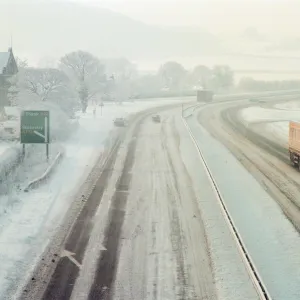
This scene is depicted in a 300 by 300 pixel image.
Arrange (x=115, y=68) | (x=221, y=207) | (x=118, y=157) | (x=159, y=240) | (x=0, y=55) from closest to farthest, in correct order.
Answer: (x=159, y=240) → (x=221, y=207) → (x=118, y=157) → (x=0, y=55) → (x=115, y=68)

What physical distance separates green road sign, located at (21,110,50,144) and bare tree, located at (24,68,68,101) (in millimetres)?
37047

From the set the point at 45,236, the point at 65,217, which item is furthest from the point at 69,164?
the point at 45,236

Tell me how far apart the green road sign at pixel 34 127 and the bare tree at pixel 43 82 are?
37.0 meters

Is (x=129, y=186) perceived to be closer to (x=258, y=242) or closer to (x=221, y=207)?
(x=221, y=207)

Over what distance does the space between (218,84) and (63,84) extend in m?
116

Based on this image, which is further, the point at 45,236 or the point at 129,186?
the point at 129,186

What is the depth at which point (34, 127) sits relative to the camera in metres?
28.9

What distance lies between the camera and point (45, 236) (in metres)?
16.5

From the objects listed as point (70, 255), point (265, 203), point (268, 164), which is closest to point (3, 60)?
point (268, 164)

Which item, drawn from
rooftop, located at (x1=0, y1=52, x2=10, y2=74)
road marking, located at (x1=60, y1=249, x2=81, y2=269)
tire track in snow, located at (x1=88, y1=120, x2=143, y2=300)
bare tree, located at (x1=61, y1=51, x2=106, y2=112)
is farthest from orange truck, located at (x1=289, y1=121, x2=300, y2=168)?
bare tree, located at (x1=61, y1=51, x2=106, y2=112)

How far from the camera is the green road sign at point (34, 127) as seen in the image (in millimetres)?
28875

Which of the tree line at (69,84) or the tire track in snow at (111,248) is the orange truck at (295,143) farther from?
the tree line at (69,84)

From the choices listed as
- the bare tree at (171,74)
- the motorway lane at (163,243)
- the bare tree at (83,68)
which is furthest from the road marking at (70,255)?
the bare tree at (171,74)

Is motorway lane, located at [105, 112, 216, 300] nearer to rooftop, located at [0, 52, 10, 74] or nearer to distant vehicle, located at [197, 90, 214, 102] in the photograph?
rooftop, located at [0, 52, 10, 74]
